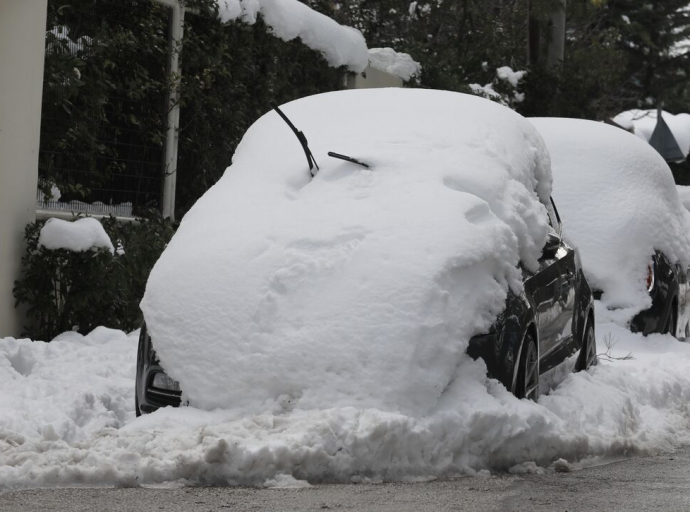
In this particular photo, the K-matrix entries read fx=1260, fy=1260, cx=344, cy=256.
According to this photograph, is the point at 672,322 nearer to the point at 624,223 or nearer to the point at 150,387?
the point at 624,223

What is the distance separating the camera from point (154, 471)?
493 cm

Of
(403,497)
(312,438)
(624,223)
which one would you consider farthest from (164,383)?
(624,223)

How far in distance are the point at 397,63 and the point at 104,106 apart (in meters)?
8.60

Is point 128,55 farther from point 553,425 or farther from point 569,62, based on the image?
point 569,62

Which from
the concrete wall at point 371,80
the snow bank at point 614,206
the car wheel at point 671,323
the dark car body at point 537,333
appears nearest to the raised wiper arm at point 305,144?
the dark car body at point 537,333

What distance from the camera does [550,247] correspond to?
6.89m

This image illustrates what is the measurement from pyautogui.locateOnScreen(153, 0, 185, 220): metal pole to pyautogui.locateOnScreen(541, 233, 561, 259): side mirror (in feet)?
16.5

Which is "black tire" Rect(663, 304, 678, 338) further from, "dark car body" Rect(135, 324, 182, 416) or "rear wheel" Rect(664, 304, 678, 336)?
"dark car body" Rect(135, 324, 182, 416)

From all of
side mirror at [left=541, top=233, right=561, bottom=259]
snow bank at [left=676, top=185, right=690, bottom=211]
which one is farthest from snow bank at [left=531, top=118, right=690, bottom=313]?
snow bank at [left=676, top=185, right=690, bottom=211]

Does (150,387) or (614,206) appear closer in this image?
(150,387)

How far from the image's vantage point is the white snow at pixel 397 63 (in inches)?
714

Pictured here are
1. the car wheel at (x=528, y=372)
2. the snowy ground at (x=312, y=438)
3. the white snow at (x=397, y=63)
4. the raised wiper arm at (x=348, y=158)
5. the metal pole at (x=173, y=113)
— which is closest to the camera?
the snowy ground at (x=312, y=438)

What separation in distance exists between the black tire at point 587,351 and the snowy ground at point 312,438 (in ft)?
3.14

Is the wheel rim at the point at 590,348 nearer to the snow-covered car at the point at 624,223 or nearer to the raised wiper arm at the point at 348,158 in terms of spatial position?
the snow-covered car at the point at 624,223
